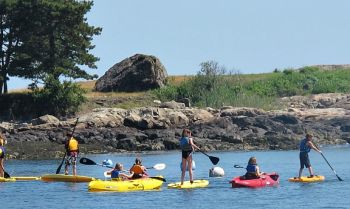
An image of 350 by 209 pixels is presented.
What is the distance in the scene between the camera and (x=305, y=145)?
42344mm

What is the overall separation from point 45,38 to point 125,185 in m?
46.2

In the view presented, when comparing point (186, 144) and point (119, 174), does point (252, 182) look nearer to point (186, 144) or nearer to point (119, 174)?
point (186, 144)

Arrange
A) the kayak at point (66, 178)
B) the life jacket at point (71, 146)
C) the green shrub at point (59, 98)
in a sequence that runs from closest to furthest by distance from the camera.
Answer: the kayak at point (66, 178), the life jacket at point (71, 146), the green shrub at point (59, 98)

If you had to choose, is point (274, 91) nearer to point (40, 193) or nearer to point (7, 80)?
point (7, 80)

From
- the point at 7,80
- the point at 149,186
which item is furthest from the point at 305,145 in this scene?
the point at 7,80

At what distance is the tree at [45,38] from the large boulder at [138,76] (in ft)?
33.1

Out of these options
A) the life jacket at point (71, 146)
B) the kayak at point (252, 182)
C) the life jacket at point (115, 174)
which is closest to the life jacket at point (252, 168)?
the kayak at point (252, 182)

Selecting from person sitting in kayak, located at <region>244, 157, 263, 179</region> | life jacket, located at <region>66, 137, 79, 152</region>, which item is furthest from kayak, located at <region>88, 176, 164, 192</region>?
life jacket, located at <region>66, 137, 79, 152</region>

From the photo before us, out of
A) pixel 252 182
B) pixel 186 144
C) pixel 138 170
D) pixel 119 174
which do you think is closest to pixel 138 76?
pixel 138 170

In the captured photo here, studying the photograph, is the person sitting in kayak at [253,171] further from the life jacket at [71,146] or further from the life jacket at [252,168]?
the life jacket at [71,146]

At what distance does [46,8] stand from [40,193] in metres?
43.0

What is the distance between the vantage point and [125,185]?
3969 centimetres

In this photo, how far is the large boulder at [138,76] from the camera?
93.5m

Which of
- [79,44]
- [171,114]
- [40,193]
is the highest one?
[79,44]
